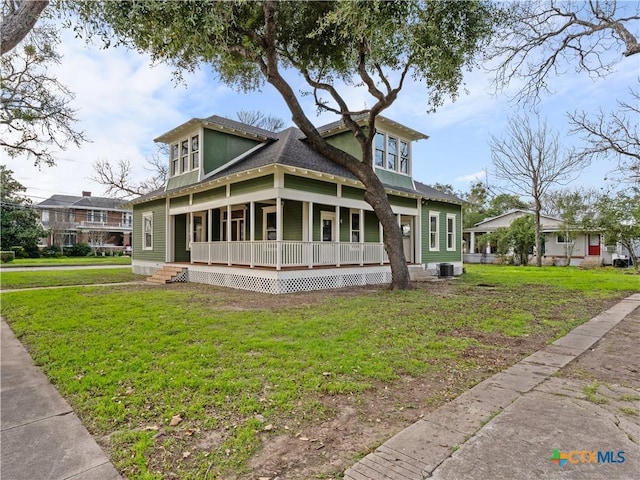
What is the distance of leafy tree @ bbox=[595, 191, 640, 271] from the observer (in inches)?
877

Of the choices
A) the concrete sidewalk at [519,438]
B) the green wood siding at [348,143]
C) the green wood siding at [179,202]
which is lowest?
the concrete sidewalk at [519,438]

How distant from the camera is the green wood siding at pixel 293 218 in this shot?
13.6 metres

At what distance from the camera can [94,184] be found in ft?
100

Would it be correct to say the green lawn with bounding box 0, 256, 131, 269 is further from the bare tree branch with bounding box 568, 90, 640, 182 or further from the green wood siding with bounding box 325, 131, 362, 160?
the bare tree branch with bounding box 568, 90, 640, 182

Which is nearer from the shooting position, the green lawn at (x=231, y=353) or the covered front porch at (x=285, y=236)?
the green lawn at (x=231, y=353)

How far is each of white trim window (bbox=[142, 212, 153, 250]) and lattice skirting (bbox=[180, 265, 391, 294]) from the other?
16.5 ft

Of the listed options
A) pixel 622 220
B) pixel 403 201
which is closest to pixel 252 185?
pixel 403 201

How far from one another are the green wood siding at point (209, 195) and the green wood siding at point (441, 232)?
9.64 meters

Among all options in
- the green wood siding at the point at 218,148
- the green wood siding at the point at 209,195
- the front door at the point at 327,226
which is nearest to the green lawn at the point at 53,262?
the green wood siding at the point at 209,195

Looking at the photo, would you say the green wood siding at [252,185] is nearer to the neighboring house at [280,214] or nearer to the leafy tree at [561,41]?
the neighboring house at [280,214]

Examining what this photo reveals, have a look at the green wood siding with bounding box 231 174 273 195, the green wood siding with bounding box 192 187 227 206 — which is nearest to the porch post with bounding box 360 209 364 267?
the green wood siding with bounding box 231 174 273 195

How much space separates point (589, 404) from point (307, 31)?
12.3 m

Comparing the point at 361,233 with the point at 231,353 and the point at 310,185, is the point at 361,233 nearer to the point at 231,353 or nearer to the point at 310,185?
the point at 310,185

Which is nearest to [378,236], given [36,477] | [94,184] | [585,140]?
[585,140]
